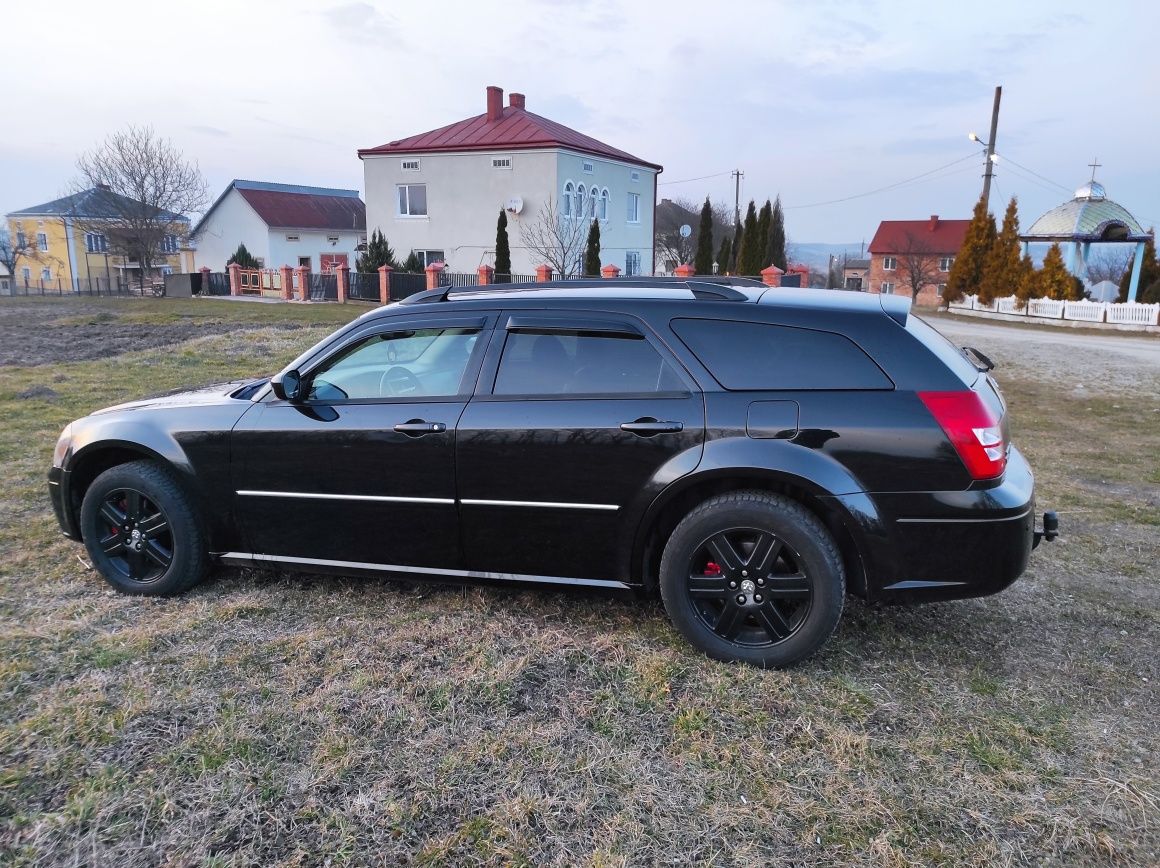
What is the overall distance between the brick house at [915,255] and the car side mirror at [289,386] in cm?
5688

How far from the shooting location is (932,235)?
6550 centimetres

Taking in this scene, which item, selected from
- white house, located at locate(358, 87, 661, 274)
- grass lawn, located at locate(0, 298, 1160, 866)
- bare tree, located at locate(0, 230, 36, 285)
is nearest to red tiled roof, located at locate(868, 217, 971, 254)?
white house, located at locate(358, 87, 661, 274)

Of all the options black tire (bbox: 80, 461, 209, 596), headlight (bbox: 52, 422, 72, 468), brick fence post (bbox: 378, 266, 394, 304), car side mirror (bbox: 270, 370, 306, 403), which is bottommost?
black tire (bbox: 80, 461, 209, 596)

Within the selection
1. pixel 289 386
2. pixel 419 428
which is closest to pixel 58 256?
Result: pixel 289 386

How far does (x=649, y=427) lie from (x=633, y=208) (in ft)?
121

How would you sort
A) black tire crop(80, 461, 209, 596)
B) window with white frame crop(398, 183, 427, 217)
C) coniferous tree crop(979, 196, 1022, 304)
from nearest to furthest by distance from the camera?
1. black tire crop(80, 461, 209, 596)
2. coniferous tree crop(979, 196, 1022, 304)
3. window with white frame crop(398, 183, 427, 217)

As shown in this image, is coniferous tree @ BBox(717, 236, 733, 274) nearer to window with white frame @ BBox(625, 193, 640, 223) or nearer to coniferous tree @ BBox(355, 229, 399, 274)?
window with white frame @ BBox(625, 193, 640, 223)

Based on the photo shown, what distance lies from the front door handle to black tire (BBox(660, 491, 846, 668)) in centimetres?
118

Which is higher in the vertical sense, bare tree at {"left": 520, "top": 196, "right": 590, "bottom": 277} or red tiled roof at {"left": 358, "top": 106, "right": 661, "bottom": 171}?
red tiled roof at {"left": 358, "top": 106, "right": 661, "bottom": 171}

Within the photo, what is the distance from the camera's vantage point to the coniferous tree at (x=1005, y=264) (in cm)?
3038

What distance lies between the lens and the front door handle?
3.70 meters

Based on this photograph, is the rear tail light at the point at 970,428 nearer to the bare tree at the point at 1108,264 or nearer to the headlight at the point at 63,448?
the headlight at the point at 63,448

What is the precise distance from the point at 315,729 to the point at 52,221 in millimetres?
78093

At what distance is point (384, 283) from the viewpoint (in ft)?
96.2
